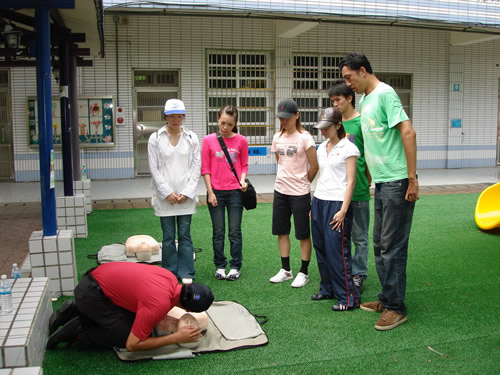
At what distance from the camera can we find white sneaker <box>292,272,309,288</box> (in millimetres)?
4848

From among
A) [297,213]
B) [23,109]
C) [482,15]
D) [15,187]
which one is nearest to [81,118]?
[23,109]

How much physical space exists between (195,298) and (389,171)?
5.49 feet

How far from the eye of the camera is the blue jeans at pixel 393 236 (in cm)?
384

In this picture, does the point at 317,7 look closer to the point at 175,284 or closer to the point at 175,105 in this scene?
the point at 175,105

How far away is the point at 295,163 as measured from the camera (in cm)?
475

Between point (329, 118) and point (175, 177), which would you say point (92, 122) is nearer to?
point (175, 177)

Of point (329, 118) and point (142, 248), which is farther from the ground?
point (329, 118)

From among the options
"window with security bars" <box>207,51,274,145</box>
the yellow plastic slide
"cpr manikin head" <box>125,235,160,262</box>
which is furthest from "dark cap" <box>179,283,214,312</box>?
"window with security bars" <box>207,51,274,145</box>

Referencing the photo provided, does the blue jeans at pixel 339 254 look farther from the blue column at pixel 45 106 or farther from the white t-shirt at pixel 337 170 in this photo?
the blue column at pixel 45 106

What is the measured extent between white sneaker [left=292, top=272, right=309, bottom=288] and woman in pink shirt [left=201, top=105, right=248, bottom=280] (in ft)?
2.01

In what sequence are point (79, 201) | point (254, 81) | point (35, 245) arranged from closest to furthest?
point (35, 245)
point (79, 201)
point (254, 81)

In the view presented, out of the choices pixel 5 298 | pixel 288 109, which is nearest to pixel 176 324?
pixel 5 298

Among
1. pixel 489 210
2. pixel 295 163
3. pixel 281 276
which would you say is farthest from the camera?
pixel 489 210

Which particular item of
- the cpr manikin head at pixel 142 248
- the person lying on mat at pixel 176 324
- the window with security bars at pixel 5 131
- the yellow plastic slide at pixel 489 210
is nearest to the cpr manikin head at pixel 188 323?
the person lying on mat at pixel 176 324
